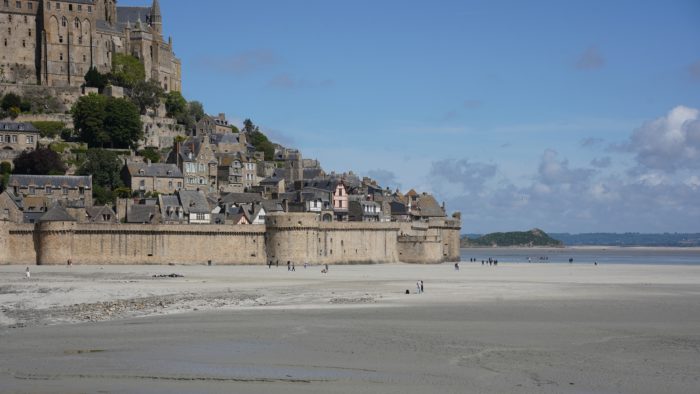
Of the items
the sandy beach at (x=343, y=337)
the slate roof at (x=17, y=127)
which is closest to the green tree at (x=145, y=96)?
the slate roof at (x=17, y=127)

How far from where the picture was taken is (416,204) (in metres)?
87.6

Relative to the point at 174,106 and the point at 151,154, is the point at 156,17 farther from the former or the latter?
the point at 151,154

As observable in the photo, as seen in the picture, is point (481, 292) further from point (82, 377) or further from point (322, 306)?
point (82, 377)

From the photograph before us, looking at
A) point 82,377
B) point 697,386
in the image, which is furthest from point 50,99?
point 697,386

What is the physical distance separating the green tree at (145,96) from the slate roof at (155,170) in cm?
1145

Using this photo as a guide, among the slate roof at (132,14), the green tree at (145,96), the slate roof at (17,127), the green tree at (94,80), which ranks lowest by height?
the slate roof at (17,127)

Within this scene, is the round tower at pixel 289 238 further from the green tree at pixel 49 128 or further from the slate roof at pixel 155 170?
the green tree at pixel 49 128

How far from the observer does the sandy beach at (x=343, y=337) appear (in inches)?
849

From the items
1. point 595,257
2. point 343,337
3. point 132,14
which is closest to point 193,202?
point 132,14

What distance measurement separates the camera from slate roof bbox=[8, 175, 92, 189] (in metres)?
66.6

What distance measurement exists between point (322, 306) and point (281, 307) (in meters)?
1.47

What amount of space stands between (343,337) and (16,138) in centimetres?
5382

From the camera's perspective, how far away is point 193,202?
69000 mm

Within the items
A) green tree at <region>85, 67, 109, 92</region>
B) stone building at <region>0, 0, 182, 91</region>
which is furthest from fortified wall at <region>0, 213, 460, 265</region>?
stone building at <region>0, 0, 182, 91</region>
